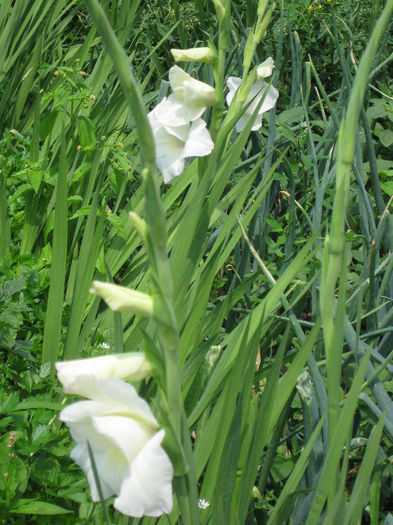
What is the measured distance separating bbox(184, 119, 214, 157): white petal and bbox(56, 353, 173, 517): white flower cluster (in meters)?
0.42

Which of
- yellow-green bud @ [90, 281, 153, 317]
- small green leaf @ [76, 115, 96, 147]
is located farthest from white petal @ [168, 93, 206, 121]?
small green leaf @ [76, 115, 96, 147]

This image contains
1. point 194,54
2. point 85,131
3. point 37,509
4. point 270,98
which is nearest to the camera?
point 37,509

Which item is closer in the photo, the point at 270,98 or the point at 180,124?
the point at 180,124

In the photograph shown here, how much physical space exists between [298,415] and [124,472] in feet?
2.92

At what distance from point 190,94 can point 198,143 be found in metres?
0.10

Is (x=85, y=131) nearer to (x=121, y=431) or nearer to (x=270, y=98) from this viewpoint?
(x=270, y=98)

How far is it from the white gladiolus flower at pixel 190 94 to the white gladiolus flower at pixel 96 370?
20.3 inches

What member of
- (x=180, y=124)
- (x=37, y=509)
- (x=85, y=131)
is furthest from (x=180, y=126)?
(x=85, y=131)

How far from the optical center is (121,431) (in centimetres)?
54

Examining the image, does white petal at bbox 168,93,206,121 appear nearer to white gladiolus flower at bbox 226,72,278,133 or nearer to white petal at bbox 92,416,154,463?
white gladiolus flower at bbox 226,72,278,133

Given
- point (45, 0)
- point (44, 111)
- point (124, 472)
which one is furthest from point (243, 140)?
point (45, 0)

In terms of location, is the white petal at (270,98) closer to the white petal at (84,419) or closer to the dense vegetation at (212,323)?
the dense vegetation at (212,323)

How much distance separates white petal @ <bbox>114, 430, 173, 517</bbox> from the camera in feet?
1.72

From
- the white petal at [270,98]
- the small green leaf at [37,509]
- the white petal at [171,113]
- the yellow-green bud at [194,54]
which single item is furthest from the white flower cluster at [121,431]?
the white petal at [270,98]
